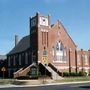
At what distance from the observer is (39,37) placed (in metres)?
70.8

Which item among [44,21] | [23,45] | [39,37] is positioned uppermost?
[44,21]

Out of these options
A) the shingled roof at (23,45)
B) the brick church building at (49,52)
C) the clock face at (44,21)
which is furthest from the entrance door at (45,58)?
the shingled roof at (23,45)

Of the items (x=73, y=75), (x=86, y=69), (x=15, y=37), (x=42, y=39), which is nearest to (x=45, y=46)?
(x=42, y=39)

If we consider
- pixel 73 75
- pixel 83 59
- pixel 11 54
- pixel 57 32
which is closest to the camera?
pixel 73 75

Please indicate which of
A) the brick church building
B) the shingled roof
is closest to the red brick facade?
the brick church building

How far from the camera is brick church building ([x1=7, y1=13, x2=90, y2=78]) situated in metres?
70.4

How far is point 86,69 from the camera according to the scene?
3187 inches

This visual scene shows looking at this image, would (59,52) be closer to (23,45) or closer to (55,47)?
(55,47)

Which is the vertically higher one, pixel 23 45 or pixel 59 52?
pixel 23 45

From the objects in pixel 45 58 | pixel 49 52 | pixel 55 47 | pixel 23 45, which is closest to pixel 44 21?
pixel 55 47

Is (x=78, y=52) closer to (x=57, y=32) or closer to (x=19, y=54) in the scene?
(x=57, y=32)

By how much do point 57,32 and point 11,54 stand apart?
1837cm

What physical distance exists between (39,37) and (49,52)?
430 cm

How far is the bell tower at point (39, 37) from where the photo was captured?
232 ft
